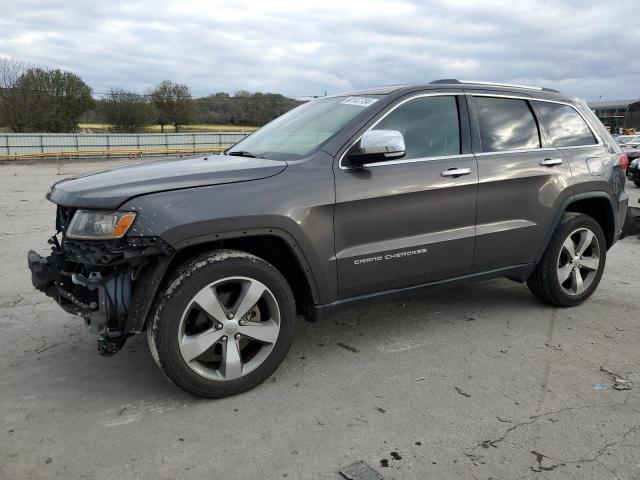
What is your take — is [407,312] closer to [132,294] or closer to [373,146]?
[373,146]

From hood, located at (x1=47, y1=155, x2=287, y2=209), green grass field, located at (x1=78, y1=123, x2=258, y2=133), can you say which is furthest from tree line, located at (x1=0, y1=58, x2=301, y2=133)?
hood, located at (x1=47, y1=155, x2=287, y2=209)

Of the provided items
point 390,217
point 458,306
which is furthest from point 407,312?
point 390,217

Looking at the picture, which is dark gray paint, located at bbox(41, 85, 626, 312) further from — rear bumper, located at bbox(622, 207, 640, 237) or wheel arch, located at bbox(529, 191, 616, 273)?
rear bumper, located at bbox(622, 207, 640, 237)

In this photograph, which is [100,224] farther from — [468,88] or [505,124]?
[505,124]

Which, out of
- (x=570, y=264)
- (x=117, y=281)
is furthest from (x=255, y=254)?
(x=570, y=264)

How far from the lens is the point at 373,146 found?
138 inches

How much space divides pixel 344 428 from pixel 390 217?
1.37 metres

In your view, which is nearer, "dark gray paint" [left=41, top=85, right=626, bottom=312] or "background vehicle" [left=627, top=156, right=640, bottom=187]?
"dark gray paint" [left=41, top=85, right=626, bottom=312]

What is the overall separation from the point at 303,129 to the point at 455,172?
111 centimetres

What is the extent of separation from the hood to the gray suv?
0.5 inches

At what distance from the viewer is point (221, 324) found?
3229mm

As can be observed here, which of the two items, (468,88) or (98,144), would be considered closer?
(468,88)

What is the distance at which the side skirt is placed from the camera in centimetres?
363

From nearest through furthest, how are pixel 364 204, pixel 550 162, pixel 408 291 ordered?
pixel 364 204, pixel 408 291, pixel 550 162
